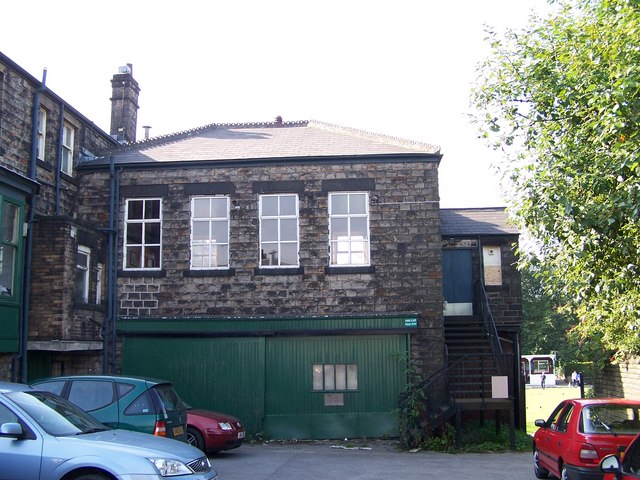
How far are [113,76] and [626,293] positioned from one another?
17.4 metres

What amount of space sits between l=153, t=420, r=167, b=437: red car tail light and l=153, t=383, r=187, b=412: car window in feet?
1.00

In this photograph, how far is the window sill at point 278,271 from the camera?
17.8 metres

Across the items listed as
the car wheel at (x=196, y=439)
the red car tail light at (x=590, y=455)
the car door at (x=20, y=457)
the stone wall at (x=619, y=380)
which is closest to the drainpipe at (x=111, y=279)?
the car wheel at (x=196, y=439)

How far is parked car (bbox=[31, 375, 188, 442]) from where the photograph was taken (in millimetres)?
10484

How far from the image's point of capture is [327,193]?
59.2 feet

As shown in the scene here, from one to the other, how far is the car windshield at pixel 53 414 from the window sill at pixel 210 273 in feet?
30.7

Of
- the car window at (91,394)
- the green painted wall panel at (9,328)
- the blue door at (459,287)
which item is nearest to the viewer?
the car window at (91,394)

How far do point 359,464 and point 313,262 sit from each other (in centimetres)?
567

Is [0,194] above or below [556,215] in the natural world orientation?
above

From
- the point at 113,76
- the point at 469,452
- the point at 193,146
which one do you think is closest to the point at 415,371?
the point at 469,452

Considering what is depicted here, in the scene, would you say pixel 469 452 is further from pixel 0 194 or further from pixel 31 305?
pixel 0 194

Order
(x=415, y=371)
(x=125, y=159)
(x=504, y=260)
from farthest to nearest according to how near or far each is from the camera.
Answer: (x=504, y=260), (x=125, y=159), (x=415, y=371)

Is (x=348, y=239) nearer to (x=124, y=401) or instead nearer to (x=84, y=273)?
(x=84, y=273)

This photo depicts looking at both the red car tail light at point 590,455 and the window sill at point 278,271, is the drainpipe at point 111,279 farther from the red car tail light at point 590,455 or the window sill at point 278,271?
the red car tail light at point 590,455
